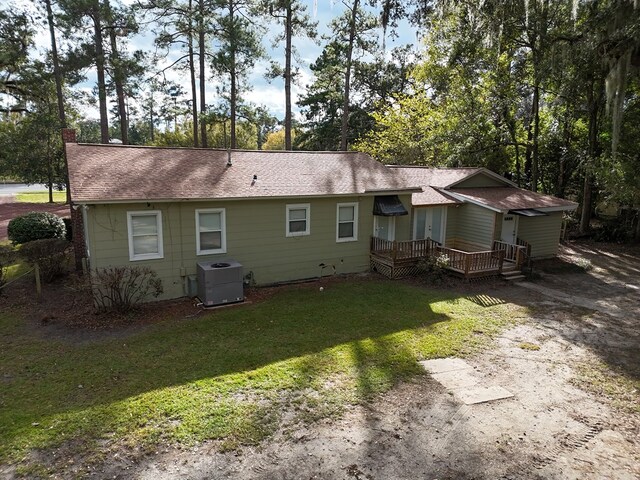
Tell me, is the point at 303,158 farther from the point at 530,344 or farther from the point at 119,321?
the point at 530,344

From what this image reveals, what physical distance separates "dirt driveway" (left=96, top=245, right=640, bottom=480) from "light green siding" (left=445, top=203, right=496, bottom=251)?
7.03 m

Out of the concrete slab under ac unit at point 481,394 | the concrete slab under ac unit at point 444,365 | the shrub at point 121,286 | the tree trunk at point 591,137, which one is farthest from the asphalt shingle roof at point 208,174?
the tree trunk at point 591,137

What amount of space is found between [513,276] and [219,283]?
10053mm

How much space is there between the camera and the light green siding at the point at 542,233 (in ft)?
55.7

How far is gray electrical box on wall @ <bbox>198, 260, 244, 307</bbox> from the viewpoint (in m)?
10.8

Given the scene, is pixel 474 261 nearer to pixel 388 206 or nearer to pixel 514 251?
pixel 514 251

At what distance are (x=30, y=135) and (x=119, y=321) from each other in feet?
90.6

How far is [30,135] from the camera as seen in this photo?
29.7 metres

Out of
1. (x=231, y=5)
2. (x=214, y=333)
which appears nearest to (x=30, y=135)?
(x=231, y=5)

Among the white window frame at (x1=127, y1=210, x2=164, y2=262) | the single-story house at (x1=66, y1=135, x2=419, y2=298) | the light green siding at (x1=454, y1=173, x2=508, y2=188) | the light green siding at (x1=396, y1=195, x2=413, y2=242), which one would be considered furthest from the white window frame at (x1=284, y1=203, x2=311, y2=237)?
the light green siding at (x1=454, y1=173, x2=508, y2=188)

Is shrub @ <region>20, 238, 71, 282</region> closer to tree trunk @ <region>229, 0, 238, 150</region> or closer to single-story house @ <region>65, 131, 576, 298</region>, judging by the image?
single-story house @ <region>65, 131, 576, 298</region>

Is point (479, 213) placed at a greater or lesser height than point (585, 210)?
greater

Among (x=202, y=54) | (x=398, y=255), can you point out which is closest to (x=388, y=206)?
(x=398, y=255)

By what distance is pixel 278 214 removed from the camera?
12.6m
